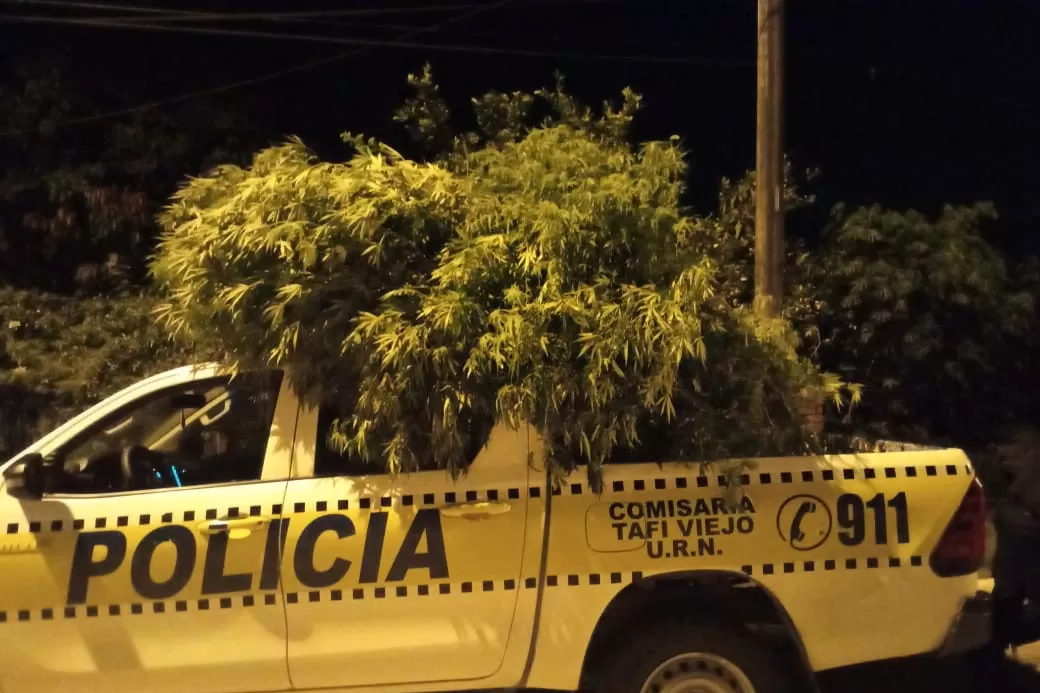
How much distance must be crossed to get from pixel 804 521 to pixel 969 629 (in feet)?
2.59

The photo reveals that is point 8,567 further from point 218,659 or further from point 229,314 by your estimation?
point 229,314

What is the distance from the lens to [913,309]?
8844 millimetres

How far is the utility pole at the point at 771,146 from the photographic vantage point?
6523 millimetres

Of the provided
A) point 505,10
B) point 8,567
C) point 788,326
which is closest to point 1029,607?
point 788,326

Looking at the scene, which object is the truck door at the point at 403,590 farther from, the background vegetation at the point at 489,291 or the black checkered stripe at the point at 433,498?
the background vegetation at the point at 489,291

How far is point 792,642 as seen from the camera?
3709 millimetres

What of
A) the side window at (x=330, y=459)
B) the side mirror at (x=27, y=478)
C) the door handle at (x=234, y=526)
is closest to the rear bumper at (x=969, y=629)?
the side window at (x=330, y=459)

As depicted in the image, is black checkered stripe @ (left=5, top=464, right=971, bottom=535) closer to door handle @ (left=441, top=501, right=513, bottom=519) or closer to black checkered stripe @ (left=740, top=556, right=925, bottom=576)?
door handle @ (left=441, top=501, right=513, bottom=519)

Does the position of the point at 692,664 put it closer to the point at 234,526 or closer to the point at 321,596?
the point at 321,596

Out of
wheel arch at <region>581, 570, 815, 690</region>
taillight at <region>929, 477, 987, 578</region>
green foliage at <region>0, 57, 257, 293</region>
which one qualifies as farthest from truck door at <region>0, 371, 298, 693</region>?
green foliage at <region>0, 57, 257, 293</region>

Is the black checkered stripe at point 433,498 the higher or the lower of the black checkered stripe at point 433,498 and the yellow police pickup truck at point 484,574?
the higher

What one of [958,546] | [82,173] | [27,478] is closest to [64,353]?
[82,173]

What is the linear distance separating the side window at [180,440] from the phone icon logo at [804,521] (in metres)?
2.18

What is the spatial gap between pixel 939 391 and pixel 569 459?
6.86 m
